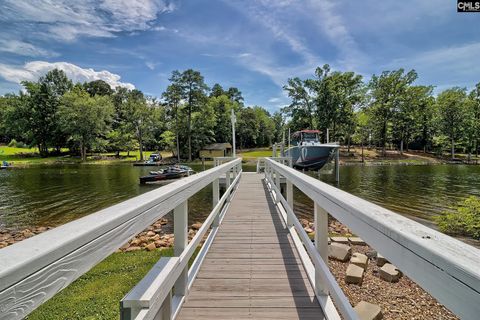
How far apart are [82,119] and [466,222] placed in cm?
5011

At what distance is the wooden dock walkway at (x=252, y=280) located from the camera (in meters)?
2.28

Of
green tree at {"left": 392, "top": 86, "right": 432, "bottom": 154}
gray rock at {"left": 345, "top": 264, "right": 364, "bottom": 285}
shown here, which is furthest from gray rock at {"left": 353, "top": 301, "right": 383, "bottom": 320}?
green tree at {"left": 392, "top": 86, "right": 432, "bottom": 154}

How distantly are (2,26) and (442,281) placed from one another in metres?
57.4

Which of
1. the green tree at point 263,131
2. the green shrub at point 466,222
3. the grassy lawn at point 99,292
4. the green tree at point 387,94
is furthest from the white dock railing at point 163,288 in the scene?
the green tree at point 263,131

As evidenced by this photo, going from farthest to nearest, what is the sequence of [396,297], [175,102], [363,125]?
[363,125], [175,102], [396,297]

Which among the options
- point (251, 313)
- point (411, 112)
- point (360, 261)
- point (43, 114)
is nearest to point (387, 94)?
point (411, 112)

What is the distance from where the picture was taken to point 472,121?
1603 inches

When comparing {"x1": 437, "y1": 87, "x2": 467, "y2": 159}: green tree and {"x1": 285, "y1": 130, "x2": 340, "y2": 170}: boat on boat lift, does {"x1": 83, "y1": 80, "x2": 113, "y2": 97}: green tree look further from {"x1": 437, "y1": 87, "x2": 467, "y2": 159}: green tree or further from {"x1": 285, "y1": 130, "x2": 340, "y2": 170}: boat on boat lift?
{"x1": 437, "y1": 87, "x2": 467, "y2": 159}: green tree

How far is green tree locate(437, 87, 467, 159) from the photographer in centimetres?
4122

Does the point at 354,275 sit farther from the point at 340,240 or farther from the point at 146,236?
the point at 146,236

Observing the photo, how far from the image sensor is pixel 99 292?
4.50 m

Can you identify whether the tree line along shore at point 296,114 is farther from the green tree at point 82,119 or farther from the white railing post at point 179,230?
the white railing post at point 179,230

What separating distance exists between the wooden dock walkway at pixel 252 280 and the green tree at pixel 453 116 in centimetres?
4925

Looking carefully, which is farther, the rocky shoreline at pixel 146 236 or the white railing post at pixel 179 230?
the rocky shoreline at pixel 146 236
